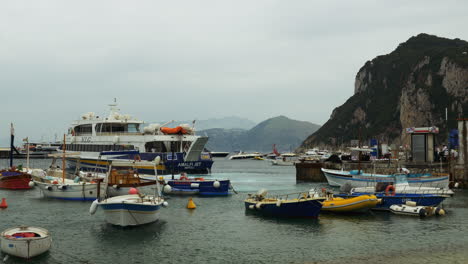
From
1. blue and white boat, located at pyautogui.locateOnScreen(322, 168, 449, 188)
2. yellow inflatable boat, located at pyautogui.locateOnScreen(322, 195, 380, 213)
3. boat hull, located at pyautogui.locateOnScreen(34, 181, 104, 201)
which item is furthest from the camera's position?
blue and white boat, located at pyautogui.locateOnScreen(322, 168, 449, 188)

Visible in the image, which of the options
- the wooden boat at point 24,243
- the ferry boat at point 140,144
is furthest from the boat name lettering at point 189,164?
the wooden boat at point 24,243

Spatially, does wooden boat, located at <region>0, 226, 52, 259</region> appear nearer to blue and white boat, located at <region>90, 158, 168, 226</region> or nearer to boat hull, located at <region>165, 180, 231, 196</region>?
blue and white boat, located at <region>90, 158, 168, 226</region>

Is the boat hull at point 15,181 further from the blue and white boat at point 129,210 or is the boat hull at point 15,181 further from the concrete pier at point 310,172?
the concrete pier at point 310,172

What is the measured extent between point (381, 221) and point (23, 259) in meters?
25.9

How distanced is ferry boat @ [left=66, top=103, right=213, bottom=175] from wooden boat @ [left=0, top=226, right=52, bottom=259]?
47480 millimetres

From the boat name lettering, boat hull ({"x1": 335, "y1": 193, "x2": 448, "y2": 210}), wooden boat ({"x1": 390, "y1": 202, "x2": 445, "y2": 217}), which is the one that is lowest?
wooden boat ({"x1": 390, "y1": 202, "x2": 445, "y2": 217})

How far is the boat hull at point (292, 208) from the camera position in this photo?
37.2 meters

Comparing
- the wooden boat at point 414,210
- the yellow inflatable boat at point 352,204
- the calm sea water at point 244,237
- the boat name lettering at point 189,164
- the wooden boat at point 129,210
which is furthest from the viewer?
the boat name lettering at point 189,164

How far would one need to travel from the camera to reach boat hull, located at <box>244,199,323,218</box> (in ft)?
122

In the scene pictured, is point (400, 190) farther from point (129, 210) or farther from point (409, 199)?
point (129, 210)

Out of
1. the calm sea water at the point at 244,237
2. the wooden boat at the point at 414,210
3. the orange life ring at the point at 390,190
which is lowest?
the calm sea water at the point at 244,237

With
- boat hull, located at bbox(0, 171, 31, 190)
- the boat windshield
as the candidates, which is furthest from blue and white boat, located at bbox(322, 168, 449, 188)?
boat hull, located at bbox(0, 171, 31, 190)

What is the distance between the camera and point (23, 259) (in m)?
25.1

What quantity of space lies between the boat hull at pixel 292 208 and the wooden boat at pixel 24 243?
18.5 m
